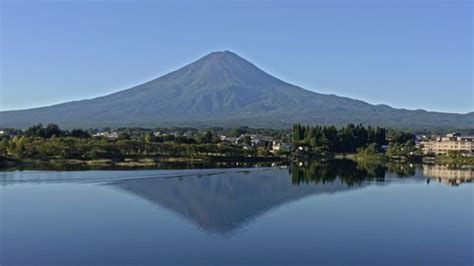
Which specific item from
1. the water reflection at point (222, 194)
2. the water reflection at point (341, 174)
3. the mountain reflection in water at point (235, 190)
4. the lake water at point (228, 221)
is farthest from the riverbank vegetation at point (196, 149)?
the water reflection at point (222, 194)

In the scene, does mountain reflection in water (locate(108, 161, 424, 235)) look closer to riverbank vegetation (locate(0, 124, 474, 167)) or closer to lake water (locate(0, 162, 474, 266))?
lake water (locate(0, 162, 474, 266))

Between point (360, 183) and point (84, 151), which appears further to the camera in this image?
point (84, 151)

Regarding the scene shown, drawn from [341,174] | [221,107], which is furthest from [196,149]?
[221,107]

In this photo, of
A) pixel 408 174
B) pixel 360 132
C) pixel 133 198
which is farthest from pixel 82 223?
pixel 360 132

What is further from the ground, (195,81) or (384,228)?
(195,81)

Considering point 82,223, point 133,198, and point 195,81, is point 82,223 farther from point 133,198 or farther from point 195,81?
point 195,81

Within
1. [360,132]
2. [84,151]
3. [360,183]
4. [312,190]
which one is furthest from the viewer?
[360,132]

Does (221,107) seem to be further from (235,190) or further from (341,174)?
(235,190)
